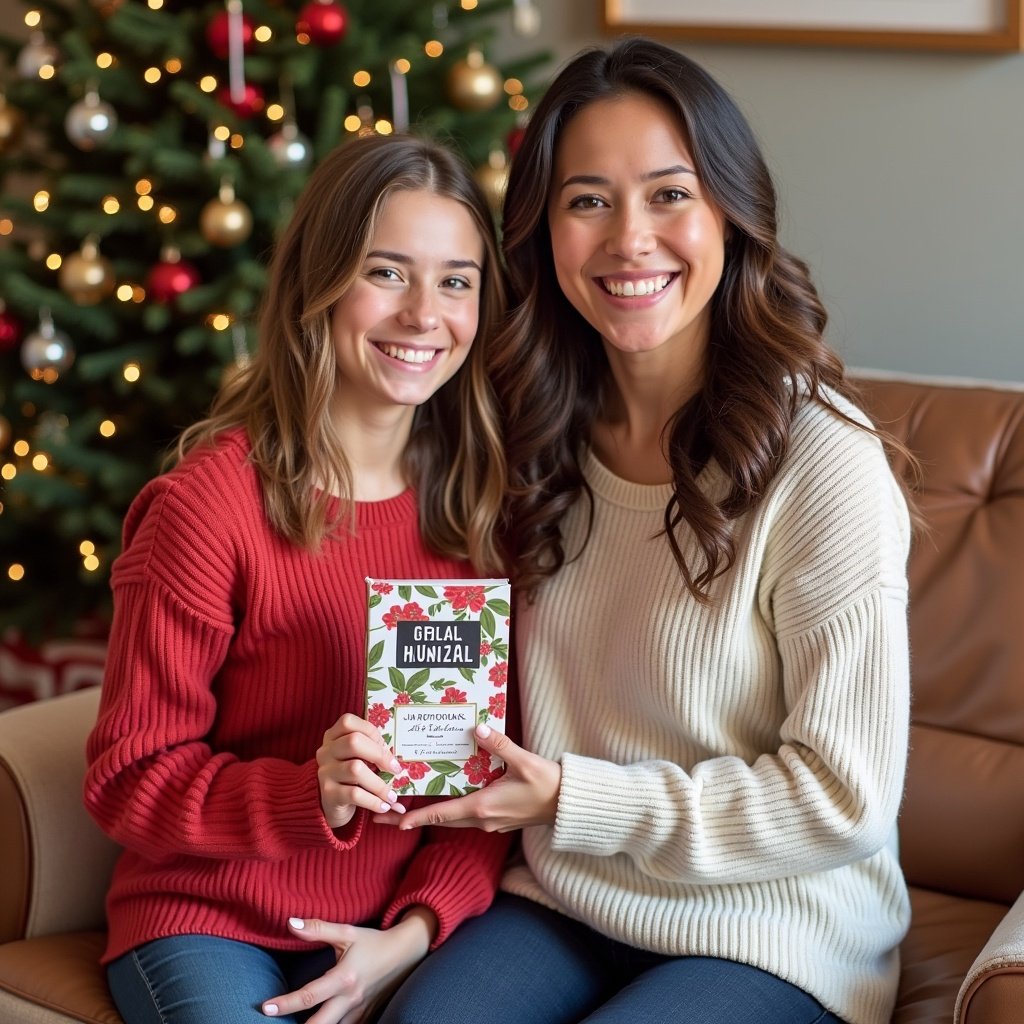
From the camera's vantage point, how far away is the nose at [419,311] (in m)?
1.68

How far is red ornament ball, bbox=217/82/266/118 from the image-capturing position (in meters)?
2.63

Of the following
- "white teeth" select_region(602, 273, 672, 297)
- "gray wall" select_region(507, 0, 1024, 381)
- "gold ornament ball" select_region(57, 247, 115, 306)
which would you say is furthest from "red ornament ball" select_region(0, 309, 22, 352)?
"white teeth" select_region(602, 273, 672, 297)

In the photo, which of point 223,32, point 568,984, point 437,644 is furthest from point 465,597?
point 223,32

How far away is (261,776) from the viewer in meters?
1.59

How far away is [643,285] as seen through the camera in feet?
5.38

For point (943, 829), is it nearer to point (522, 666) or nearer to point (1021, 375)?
point (522, 666)

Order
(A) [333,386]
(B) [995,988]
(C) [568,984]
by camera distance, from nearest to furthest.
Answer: (B) [995,988] → (C) [568,984] → (A) [333,386]

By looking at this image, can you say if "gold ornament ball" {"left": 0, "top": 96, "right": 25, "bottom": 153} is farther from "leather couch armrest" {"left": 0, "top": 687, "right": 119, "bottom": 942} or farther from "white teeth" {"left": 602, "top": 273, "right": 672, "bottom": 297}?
"white teeth" {"left": 602, "top": 273, "right": 672, "bottom": 297}

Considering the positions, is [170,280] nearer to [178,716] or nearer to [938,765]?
[178,716]

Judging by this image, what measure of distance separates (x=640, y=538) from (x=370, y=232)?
51cm

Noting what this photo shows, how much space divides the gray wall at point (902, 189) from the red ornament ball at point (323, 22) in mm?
794

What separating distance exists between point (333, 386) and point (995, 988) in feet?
3.39

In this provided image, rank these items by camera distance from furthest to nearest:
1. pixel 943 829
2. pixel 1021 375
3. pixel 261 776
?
pixel 1021 375, pixel 943 829, pixel 261 776

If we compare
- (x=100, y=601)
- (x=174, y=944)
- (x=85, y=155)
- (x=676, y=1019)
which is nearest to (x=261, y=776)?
(x=174, y=944)
